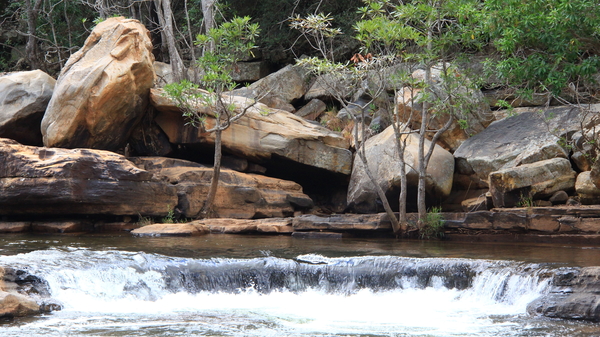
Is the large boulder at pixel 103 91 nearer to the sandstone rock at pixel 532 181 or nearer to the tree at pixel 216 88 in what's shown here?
the tree at pixel 216 88

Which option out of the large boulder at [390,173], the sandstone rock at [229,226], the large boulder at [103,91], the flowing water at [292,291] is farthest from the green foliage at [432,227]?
the large boulder at [103,91]

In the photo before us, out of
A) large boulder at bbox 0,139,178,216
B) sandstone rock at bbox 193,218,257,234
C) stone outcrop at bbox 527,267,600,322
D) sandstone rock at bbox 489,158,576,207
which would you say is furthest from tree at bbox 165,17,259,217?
stone outcrop at bbox 527,267,600,322

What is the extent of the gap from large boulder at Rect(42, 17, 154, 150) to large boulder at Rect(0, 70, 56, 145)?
37.9 inches

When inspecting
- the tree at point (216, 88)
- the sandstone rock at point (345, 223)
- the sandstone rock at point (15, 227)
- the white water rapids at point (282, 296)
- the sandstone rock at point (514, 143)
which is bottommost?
the white water rapids at point (282, 296)

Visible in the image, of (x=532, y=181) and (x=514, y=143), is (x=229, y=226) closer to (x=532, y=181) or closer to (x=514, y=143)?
(x=532, y=181)

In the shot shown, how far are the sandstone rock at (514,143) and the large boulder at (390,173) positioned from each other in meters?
0.62

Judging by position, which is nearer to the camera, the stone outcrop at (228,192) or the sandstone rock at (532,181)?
the sandstone rock at (532,181)

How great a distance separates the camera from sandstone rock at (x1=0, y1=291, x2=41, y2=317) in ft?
22.7

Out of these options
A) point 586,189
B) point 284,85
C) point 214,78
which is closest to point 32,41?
point 284,85

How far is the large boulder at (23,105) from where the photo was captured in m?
15.8

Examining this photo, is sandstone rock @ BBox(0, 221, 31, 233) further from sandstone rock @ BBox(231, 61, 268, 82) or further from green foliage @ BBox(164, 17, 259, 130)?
sandstone rock @ BBox(231, 61, 268, 82)

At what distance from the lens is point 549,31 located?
9.21 meters

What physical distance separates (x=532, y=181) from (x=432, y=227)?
2.34 meters

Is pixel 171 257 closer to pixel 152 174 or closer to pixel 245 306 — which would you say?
pixel 245 306
